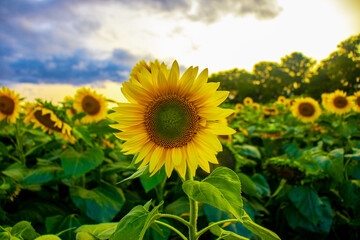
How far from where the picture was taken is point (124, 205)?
2600 mm

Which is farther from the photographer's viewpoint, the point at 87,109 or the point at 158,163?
the point at 87,109

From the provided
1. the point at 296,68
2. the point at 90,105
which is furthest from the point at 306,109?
the point at 296,68

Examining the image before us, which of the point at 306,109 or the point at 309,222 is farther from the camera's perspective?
the point at 306,109

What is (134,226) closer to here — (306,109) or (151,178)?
(151,178)

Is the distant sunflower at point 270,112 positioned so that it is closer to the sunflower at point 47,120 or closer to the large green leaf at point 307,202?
the large green leaf at point 307,202

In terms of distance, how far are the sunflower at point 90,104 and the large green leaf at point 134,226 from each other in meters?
3.28

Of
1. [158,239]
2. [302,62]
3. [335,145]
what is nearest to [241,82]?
[302,62]

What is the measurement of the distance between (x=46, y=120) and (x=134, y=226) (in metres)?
2.20

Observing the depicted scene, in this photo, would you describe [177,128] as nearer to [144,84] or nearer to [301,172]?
[144,84]

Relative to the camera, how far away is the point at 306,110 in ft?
18.8

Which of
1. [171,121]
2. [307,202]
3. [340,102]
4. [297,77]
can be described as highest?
[297,77]

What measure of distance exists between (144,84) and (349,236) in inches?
130

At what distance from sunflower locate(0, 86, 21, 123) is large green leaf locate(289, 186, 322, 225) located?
3247mm

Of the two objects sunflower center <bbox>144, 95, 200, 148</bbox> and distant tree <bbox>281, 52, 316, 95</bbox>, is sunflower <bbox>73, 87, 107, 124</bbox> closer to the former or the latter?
sunflower center <bbox>144, 95, 200, 148</bbox>
